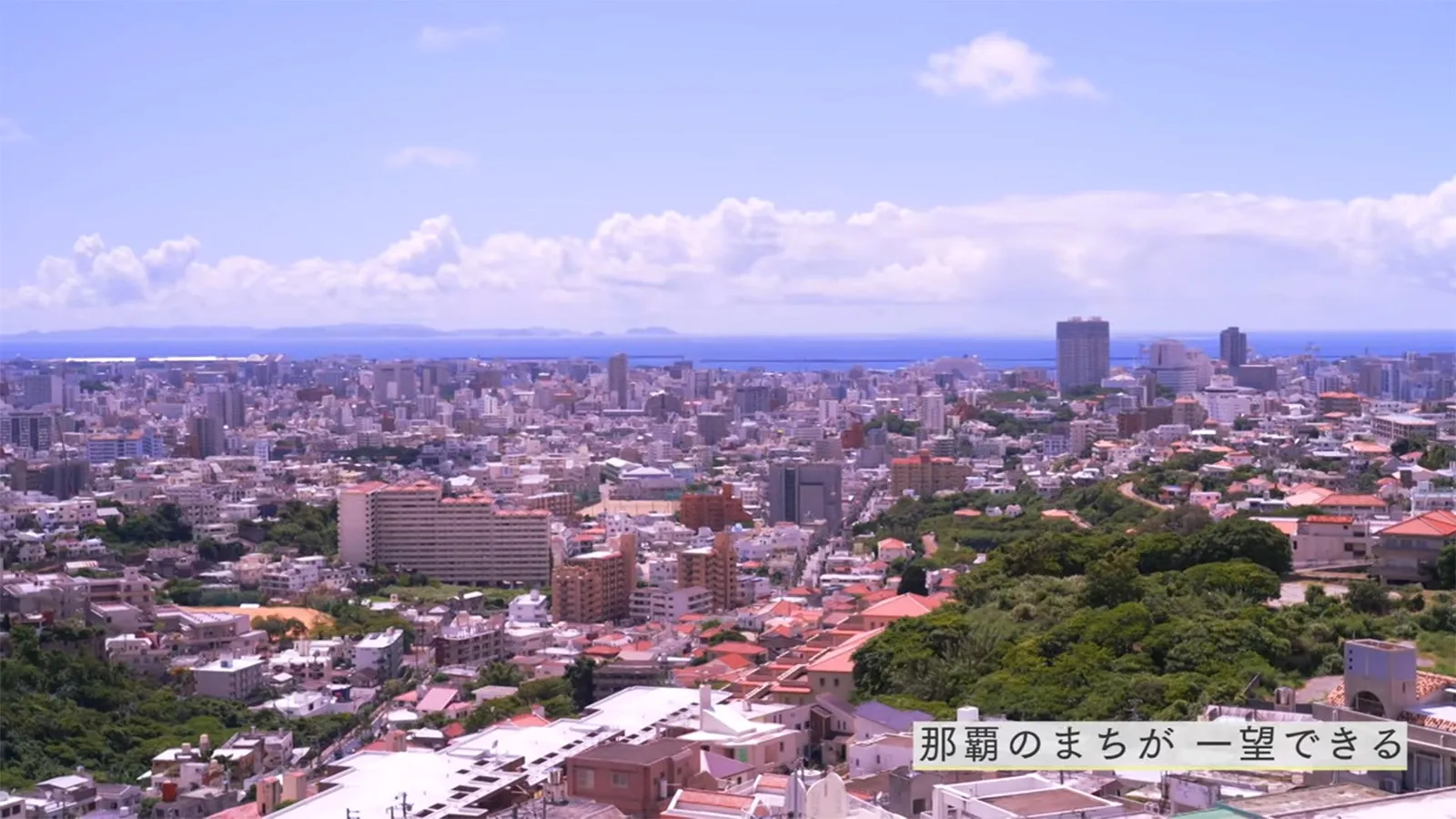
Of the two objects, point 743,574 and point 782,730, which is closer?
point 782,730

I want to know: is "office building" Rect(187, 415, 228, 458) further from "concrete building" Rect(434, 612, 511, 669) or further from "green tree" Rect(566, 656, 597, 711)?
"green tree" Rect(566, 656, 597, 711)

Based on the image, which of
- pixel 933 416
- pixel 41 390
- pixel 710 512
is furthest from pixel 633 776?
pixel 41 390

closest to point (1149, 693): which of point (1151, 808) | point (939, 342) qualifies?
point (1151, 808)

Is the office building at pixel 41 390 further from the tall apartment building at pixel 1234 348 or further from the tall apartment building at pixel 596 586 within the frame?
the tall apartment building at pixel 1234 348

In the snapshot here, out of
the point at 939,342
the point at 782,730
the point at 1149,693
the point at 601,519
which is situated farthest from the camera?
the point at 939,342

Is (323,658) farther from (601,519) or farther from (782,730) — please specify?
(601,519)

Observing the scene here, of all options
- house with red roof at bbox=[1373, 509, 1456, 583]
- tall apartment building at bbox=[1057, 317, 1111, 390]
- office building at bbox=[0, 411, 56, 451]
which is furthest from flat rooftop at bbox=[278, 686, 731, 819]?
tall apartment building at bbox=[1057, 317, 1111, 390]
